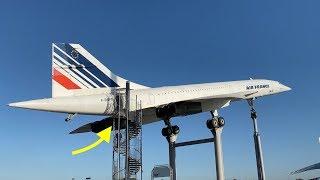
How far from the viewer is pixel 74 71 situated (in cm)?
3334

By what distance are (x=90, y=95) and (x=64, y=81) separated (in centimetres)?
249

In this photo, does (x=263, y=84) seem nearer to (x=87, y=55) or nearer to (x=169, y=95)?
(x=169, y=95)

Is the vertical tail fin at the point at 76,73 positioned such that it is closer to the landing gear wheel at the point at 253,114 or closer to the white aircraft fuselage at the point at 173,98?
the white aircraft fuselage at the point at 173,98

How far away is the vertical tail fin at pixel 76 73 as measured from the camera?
32.4m

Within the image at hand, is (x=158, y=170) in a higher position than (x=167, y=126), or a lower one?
lower

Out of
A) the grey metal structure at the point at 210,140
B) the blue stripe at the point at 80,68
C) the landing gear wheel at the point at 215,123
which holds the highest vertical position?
the blue stripe at the point at 80,68

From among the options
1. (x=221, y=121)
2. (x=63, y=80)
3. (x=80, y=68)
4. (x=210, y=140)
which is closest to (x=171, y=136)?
(x=210, y=140)

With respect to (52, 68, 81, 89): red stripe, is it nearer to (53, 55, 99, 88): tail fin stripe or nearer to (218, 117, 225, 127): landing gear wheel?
(53, 55, 99, 88): tail fin stripe

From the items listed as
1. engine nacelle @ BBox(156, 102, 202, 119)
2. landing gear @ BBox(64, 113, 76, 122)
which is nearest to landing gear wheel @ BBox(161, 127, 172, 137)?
engine nacelle @ BBox(156, 102, 202, 119)

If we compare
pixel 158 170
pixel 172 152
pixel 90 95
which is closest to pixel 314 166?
pixel 172 152

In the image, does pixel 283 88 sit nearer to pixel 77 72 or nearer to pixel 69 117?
pixel 77 72

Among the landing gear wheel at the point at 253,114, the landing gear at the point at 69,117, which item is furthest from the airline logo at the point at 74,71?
the landing gear wheel at the point at 253,114

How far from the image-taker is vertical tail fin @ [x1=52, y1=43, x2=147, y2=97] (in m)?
32.4

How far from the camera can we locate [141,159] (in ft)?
102
